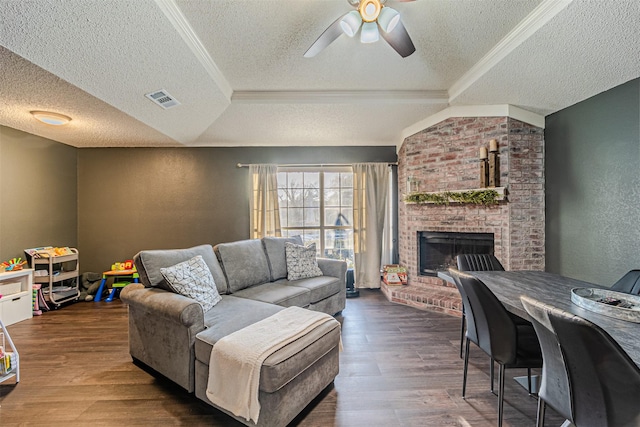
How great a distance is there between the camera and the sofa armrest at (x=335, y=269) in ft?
11.2

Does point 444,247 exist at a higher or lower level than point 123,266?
higher

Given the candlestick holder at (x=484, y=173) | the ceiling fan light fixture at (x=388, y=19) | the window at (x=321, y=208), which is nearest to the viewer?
the ceiling fan light fixture at (x=388, y=19)

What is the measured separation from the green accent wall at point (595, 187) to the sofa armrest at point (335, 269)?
96.1 inches

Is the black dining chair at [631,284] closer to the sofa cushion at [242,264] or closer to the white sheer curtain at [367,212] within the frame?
the white sheer curtain at [367,212]

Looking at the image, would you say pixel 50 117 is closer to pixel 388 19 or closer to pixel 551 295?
pixel 388 19

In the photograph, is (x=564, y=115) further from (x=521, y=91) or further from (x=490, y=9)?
(x=490, y=9)

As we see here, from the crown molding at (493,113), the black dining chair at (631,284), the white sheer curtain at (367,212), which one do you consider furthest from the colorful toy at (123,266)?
the black dining chair at (631,284)

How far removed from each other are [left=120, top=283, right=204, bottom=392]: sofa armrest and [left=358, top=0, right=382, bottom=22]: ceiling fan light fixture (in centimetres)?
224

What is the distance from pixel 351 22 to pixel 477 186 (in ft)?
8.25

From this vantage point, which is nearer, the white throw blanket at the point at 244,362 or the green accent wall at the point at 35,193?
the white throw blanket at the point at 244,362

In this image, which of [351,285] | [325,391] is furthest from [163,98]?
[351,285]

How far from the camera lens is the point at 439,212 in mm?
3668

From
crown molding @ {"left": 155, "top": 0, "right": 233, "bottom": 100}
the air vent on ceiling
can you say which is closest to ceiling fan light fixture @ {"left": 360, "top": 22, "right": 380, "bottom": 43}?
crown molding @ {"left": 155, "top": 0, "right": 233, "bottom": 100}

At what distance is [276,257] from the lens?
3338 millimetres
